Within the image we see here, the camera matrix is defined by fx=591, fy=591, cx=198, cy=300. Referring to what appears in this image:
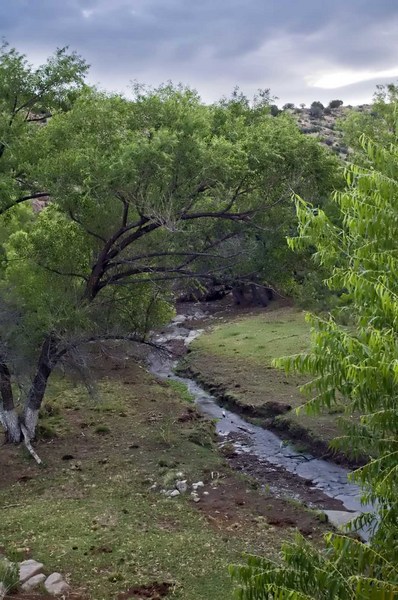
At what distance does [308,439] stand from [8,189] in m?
13.1

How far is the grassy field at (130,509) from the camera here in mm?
11281

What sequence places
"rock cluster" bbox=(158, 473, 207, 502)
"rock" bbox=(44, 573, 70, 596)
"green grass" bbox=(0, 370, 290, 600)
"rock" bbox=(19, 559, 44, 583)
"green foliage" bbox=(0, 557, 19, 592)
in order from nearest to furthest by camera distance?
"green foliage" bbox=(0, 557, 19, 592)
"rock" bbox=(44, 573, 70, 596)
"rock" bbox=(19, 559, 44, 583)
"green grass" bbox=(0, 370, 290, 600)
"rock cluster" bbox=(158, 473, 207, 502)

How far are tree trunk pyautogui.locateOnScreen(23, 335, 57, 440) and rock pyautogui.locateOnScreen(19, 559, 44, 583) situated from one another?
23.2 ft

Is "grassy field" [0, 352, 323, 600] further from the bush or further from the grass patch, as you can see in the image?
the bush

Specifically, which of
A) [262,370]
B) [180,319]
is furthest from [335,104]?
[262,370]

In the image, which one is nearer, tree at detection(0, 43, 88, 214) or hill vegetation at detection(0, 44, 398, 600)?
hill vegetation at detection(0, 44, 398, 600)

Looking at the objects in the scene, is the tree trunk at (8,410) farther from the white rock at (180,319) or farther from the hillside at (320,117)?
the hillside at (320,117)

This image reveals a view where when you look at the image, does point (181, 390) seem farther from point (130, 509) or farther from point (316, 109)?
point (316, 109)

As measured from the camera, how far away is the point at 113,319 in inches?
782

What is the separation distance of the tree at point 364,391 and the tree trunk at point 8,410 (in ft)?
43.0

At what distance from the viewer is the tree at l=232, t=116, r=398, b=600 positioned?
5477mm

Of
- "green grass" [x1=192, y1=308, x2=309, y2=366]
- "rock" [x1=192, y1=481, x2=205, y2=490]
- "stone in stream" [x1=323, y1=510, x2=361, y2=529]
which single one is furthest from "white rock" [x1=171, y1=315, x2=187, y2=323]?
"stone in stream" [x1=323, y1=510, x2=361, y2=529]

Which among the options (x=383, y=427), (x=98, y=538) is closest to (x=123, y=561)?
(x=98, y=538)

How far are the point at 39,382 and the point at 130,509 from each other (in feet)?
18.6
